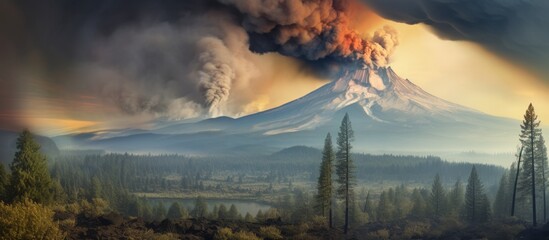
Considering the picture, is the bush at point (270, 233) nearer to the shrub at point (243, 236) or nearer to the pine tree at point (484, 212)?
the shrub at point (243, 236)

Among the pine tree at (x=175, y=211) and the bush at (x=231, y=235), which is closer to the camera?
the bush at (x=231, y=235)

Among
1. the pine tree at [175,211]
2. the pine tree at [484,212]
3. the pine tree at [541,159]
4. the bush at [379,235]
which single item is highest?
the pine tree at [541,159]

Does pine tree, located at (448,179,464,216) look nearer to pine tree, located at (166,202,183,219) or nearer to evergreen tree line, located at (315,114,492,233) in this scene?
evergreen tree line, located at (315,114,492,233)

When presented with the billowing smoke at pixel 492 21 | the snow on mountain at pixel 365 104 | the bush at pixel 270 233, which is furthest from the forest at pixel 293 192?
the billowing smoke at pixel 492 21

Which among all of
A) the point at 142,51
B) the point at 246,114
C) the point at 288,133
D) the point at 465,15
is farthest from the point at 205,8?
the point at 465,15

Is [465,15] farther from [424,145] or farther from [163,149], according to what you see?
[163,149]

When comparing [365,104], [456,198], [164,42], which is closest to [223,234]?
[164,42]

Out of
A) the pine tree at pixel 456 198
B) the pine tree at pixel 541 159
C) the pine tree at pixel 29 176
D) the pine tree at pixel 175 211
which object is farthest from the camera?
the pine tree at pixel 175 211

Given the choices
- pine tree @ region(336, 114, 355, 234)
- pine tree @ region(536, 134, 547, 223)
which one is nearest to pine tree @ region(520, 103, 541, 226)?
pine tree @ region(536, 134, 547, 223)
